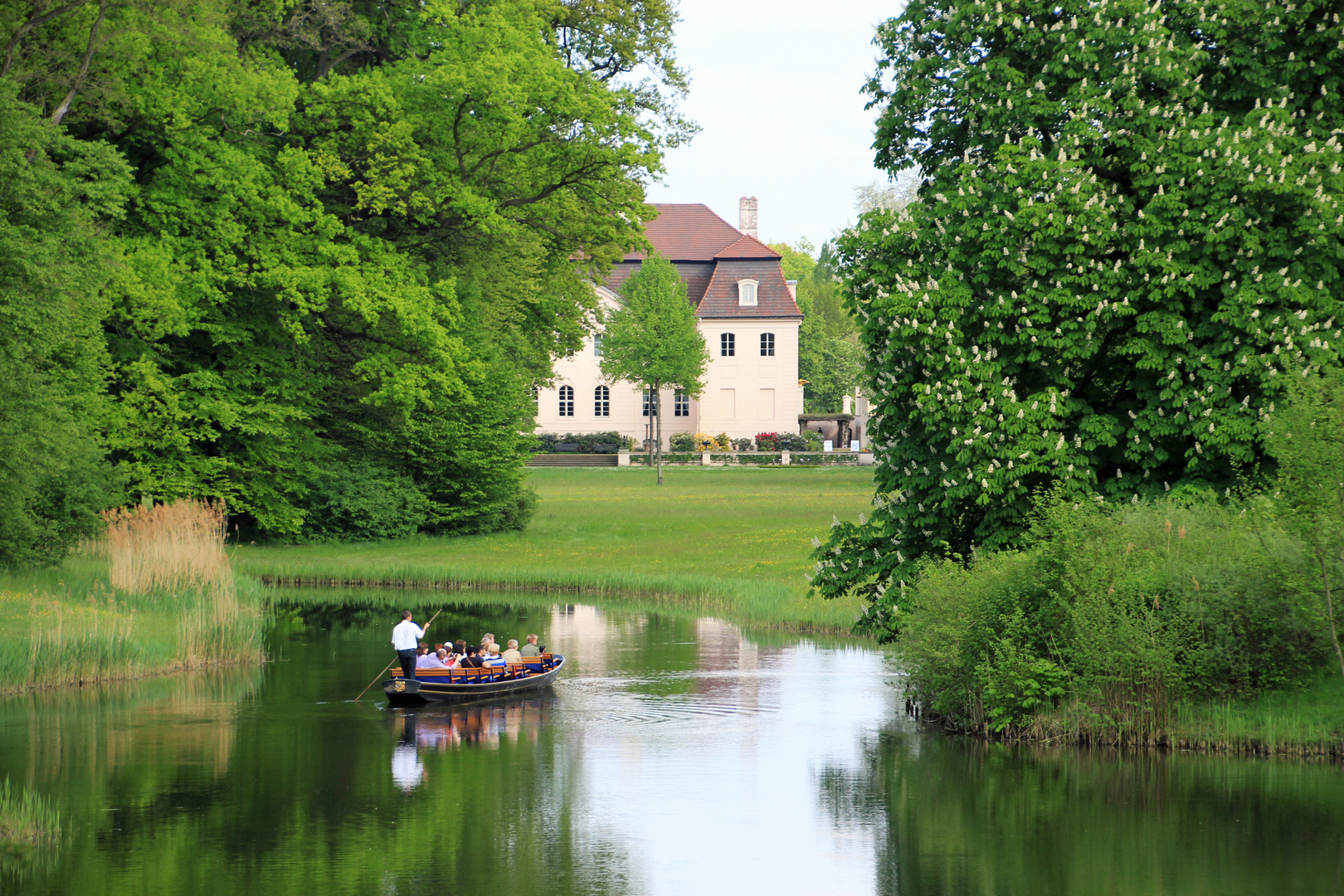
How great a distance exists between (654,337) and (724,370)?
18892mm

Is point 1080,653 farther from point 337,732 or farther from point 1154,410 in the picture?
point 337,732

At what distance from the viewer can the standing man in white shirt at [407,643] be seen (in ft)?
70.8

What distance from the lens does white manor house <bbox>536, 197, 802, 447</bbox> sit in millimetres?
94625

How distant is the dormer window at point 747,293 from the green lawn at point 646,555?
118ft

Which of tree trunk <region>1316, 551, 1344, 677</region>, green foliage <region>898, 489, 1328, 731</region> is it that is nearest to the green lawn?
green foliage <region>898, 489, 1328, 731</region>

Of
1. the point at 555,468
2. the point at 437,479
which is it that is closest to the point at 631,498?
the point at 437,479

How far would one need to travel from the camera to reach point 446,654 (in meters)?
22.4

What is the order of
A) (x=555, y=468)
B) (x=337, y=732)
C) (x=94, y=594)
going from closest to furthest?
1. (x=337, y=732)
2. (x=94, y=594)
3. (x=555, y=468)

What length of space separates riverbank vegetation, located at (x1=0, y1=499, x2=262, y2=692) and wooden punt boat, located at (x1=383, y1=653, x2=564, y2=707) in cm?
397

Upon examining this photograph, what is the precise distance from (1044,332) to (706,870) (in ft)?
31.7

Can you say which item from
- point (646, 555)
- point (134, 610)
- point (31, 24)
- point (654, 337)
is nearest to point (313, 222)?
point (31, 24)

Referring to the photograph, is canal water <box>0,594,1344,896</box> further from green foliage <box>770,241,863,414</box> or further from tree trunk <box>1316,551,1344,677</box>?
green foliage <box>770,241,863,414</box>

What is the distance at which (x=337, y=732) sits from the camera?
19391 millimetres

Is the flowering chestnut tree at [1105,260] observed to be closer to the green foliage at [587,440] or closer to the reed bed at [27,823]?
the reed bed at [27,823]
